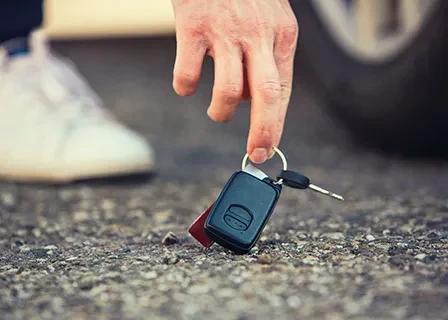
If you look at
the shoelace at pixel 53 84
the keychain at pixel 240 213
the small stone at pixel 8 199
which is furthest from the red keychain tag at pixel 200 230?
the shoelace at pixel 53 84

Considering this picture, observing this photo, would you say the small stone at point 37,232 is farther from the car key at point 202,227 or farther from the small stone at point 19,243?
the car key at point 202,227

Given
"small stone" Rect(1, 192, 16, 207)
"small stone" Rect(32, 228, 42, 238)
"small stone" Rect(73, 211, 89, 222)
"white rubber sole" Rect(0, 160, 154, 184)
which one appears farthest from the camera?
"white rubber sole" Rect(0, 160, 154, 184)

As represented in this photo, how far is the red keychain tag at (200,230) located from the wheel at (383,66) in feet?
2.61

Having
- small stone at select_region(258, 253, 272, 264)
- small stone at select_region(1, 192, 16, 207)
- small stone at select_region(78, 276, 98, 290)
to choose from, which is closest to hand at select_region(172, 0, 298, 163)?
small stone at select_region(258, 253, 272, 264)

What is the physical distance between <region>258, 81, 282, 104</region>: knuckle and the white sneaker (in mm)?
654

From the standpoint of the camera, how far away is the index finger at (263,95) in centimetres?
78

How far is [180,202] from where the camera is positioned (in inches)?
49.1

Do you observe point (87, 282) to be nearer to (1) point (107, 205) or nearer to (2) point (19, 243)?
(2) point (19, 243)

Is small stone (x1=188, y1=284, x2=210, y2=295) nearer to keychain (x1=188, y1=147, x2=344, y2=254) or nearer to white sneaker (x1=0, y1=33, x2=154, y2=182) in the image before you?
keychain (x1=188, y1=147, x2=344, y2=254)

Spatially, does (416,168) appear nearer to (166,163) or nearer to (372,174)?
(372,174)

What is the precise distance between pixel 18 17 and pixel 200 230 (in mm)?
792

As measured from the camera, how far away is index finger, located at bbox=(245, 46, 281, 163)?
778 mm

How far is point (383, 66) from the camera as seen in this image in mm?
1604

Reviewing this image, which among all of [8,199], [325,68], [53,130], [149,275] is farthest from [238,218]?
[325,68]
